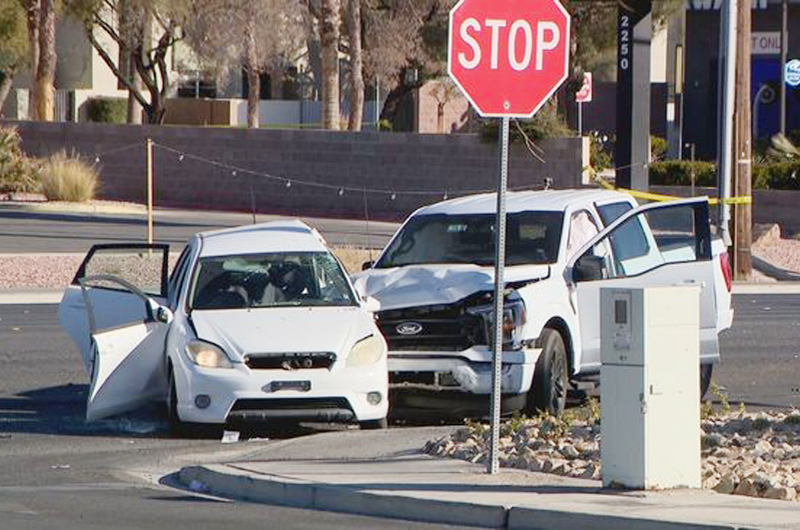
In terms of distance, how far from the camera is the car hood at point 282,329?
13086 millimetres

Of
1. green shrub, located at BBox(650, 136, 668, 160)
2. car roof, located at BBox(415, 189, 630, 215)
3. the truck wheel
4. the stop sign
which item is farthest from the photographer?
green shrub, located at BBox(650, 136, 668, 160)

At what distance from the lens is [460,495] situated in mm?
9977

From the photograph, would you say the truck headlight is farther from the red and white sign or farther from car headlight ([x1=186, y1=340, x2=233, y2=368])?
the red and white sign

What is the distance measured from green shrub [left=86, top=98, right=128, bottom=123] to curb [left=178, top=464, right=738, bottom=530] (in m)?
60.0

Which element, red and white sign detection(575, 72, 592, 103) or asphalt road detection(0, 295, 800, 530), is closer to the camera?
asphalt road detection(0, 295, 800, 530)

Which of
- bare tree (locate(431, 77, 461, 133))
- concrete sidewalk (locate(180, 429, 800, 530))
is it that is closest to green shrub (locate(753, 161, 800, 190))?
bare tree (locate(431, 77, 461, 133))

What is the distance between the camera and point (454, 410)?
14445 mm

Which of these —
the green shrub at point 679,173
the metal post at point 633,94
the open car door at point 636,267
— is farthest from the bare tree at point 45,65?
the open car door at point 636,267

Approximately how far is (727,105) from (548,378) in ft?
46.5

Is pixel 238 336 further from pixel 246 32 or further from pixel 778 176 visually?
pixel 246 32

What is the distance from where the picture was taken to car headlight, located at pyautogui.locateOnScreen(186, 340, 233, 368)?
13.1m

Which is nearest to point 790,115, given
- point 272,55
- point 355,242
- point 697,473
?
point 272,55

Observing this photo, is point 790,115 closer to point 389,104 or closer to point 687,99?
point 687,99

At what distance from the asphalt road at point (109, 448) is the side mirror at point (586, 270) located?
179 centimetres
